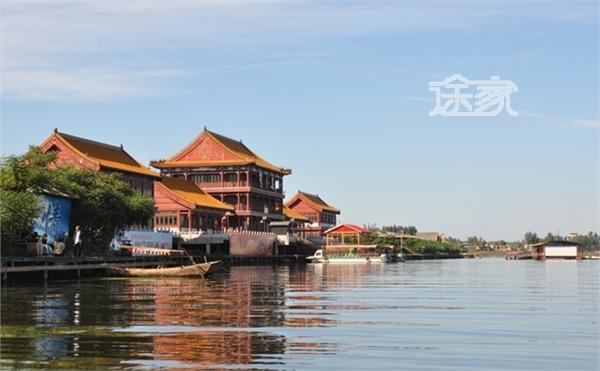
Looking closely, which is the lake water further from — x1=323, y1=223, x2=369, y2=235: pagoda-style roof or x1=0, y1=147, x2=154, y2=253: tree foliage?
x1=323, y1=223, x2=369, y2=235: pagoda-style roof

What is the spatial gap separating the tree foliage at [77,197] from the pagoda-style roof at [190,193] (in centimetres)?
2026

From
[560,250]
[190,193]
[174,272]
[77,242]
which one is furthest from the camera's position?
[560,250]

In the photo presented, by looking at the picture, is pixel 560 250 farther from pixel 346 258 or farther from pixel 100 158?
pixel 100 158

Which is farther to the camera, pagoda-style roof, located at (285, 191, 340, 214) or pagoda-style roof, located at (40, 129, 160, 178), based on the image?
pagoda-style roof, located at (285, 191, 340, 214)

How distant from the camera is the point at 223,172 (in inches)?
3442

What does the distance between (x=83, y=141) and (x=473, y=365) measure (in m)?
56.1

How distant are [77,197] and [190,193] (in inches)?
1361

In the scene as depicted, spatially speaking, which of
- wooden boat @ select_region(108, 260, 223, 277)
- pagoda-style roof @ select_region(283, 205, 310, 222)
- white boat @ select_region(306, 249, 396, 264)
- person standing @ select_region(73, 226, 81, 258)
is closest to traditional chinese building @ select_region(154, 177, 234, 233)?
white boat @ select_region(306, 249, 396, 264)

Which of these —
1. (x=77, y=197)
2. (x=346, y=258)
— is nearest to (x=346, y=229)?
(x=346, y=258)

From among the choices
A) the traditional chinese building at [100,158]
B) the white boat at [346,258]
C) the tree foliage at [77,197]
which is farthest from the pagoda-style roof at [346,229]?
the tree foliage at [77,197]

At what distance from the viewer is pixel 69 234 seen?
45375mm

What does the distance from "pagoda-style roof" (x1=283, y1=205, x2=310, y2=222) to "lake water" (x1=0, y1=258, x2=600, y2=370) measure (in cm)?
7605

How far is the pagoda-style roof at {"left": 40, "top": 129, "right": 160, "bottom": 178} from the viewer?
63.0m

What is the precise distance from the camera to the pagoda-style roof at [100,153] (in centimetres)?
6303
